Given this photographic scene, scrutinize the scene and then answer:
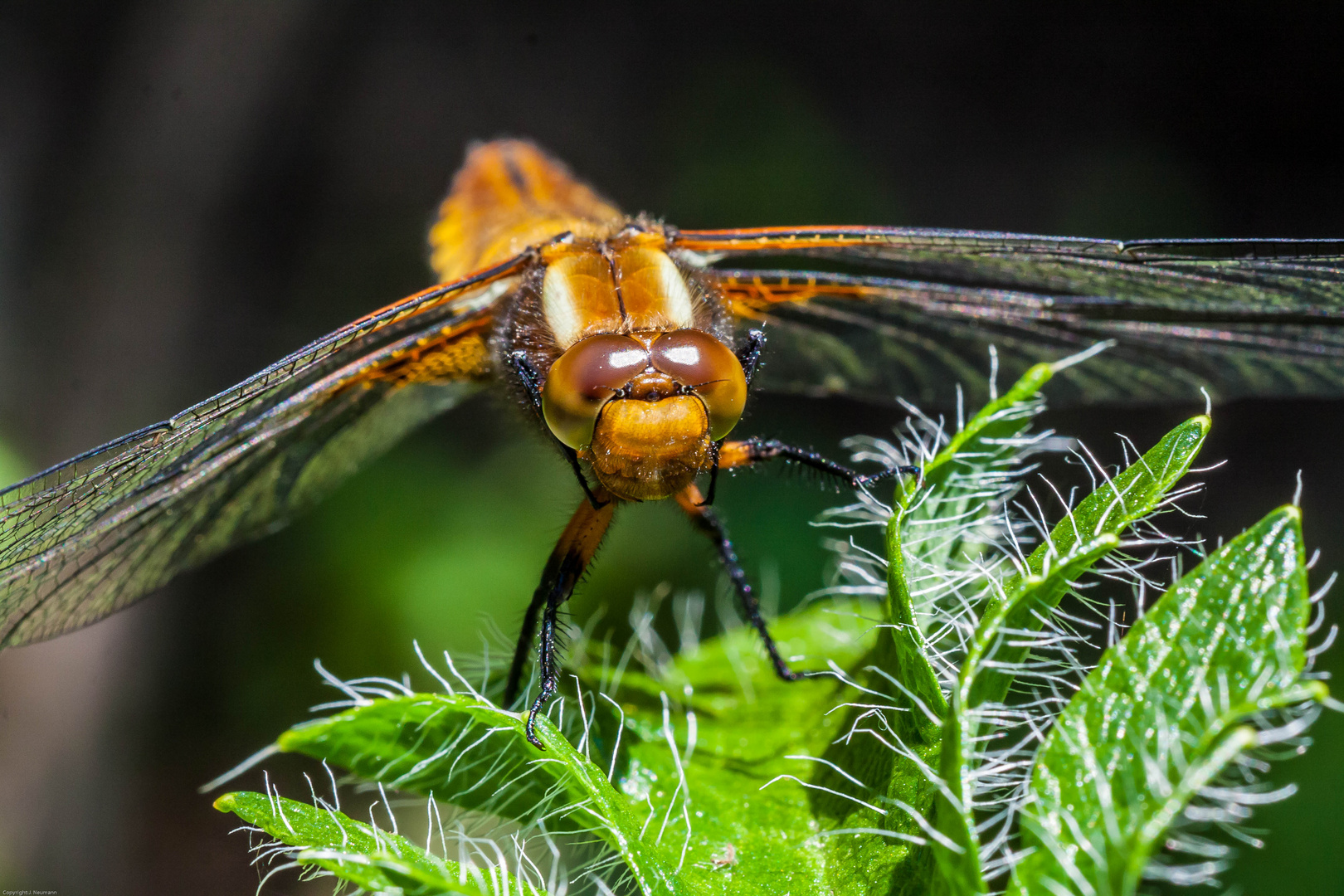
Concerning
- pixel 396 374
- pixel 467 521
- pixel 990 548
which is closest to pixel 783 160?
pixel 467 521

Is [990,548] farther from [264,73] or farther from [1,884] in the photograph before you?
[264,73]

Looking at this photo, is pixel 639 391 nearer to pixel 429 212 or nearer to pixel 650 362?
pixel 650 362

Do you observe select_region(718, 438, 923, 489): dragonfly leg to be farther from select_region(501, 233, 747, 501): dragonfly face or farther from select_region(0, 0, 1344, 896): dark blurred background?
select_region(0, 0, 1344, 896): dark blurred background

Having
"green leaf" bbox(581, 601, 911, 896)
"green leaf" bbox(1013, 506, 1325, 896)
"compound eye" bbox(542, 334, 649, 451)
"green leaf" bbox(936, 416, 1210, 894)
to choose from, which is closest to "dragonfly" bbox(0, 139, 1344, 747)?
"compound eye" bbox(542, 334, 649, 451)

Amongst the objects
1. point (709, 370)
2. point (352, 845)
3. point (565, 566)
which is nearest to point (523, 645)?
point (565, 566)

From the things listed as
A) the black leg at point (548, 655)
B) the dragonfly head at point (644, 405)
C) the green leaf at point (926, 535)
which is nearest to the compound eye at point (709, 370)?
the dragonfly head at point (644, 405)

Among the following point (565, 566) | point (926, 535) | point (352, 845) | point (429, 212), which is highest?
point (429, 212)

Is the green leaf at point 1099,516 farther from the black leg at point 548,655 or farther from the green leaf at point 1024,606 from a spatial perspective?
the black leg at point 548,655
